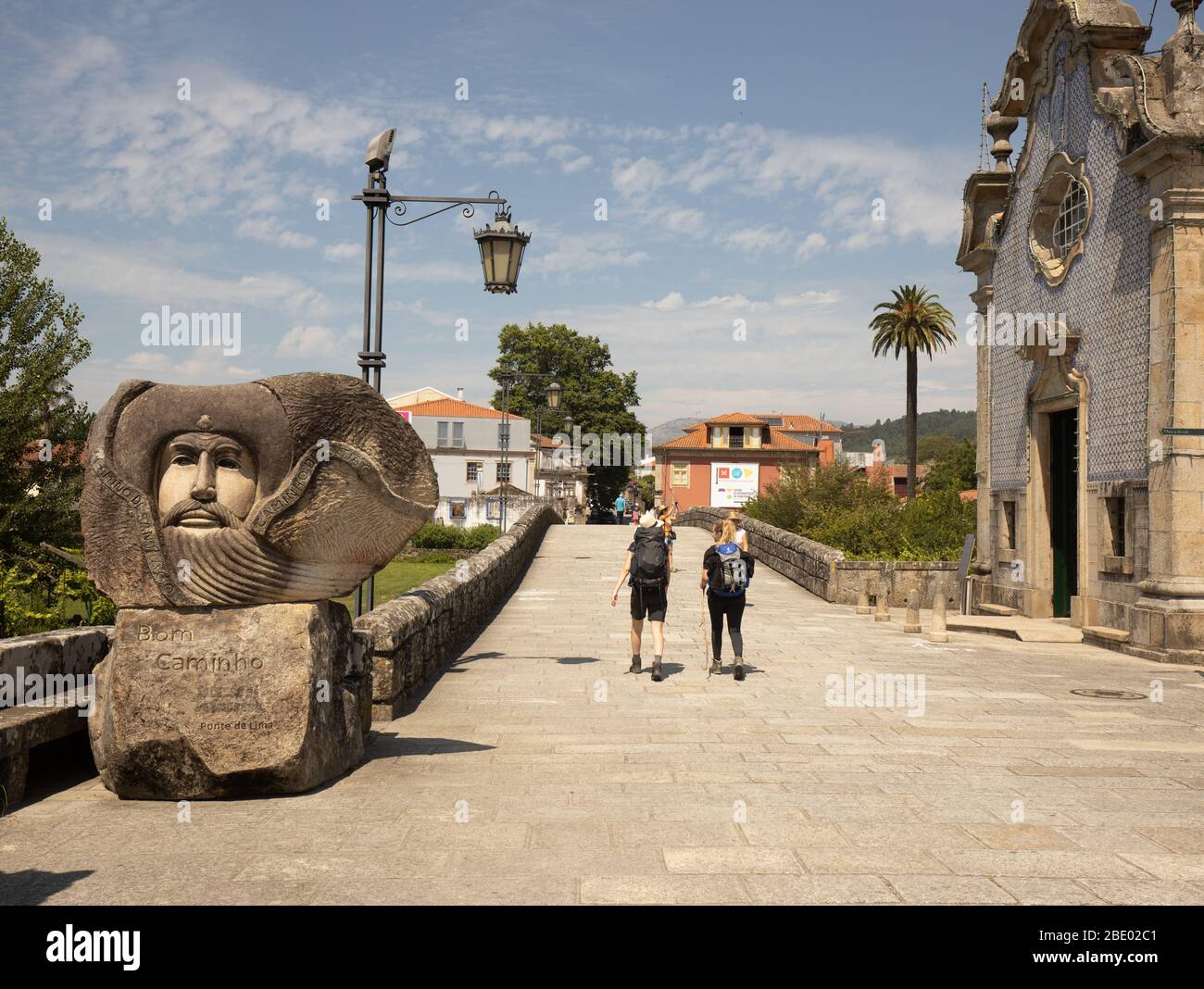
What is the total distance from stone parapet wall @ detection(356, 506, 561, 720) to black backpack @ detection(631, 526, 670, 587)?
6.96ft

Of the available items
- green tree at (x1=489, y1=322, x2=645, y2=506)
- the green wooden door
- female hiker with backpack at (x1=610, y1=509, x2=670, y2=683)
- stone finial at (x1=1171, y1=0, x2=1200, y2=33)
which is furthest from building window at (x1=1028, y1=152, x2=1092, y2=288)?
green tree at (x1=489, y1=322, x2=645, y2=506)

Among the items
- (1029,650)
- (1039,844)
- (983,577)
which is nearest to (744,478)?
(983,577)

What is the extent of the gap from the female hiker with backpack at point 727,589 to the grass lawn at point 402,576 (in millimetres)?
9814

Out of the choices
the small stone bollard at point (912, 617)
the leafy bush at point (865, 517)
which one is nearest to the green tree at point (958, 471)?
the leafy bush at point (865, 517)

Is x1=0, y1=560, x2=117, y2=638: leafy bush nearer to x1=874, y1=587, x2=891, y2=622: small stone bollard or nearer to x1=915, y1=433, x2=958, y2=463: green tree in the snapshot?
x1=874, y1=587, x2=891, y2=622: small stone bollard

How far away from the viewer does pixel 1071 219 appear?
15.1 m

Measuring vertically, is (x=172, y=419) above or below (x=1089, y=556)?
above

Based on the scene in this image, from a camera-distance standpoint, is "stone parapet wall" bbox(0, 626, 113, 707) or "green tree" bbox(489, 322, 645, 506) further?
"green tree" bbox(489, 322, 645, 506)

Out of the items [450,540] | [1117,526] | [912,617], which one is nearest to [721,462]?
[450,540]

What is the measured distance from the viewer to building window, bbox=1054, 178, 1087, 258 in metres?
14.5
